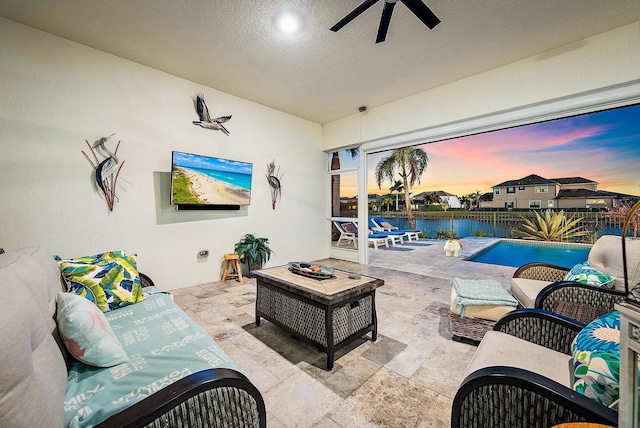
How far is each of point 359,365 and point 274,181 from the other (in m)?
3.72

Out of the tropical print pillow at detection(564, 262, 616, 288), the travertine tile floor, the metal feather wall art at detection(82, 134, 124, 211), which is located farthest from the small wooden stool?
the tropical print pillow at detection(564, 262, 616, 288)

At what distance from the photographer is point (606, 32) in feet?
9.34

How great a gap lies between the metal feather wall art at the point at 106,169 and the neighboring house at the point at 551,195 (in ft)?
21.0

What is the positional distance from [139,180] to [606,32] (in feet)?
19.3

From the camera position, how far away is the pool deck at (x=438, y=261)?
174 inches

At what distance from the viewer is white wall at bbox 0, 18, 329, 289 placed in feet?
8.95

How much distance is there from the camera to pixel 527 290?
2318 millimetres

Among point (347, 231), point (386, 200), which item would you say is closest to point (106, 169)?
point (347, 231)

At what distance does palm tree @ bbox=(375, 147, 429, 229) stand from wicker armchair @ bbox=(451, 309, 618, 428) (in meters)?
5.32

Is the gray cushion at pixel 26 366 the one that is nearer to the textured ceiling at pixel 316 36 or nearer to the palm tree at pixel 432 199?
the textured ceiling at pixel 316 36

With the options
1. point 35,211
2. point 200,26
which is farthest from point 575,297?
point 35,211

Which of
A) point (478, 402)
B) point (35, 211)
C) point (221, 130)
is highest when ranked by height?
point (221, 130)

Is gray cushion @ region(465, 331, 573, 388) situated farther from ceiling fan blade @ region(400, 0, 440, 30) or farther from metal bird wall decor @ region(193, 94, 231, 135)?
metal bird wall decor @ region(193, 94, 231, 135)

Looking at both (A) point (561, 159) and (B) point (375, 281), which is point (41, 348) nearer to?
(B) point (375, 281)
